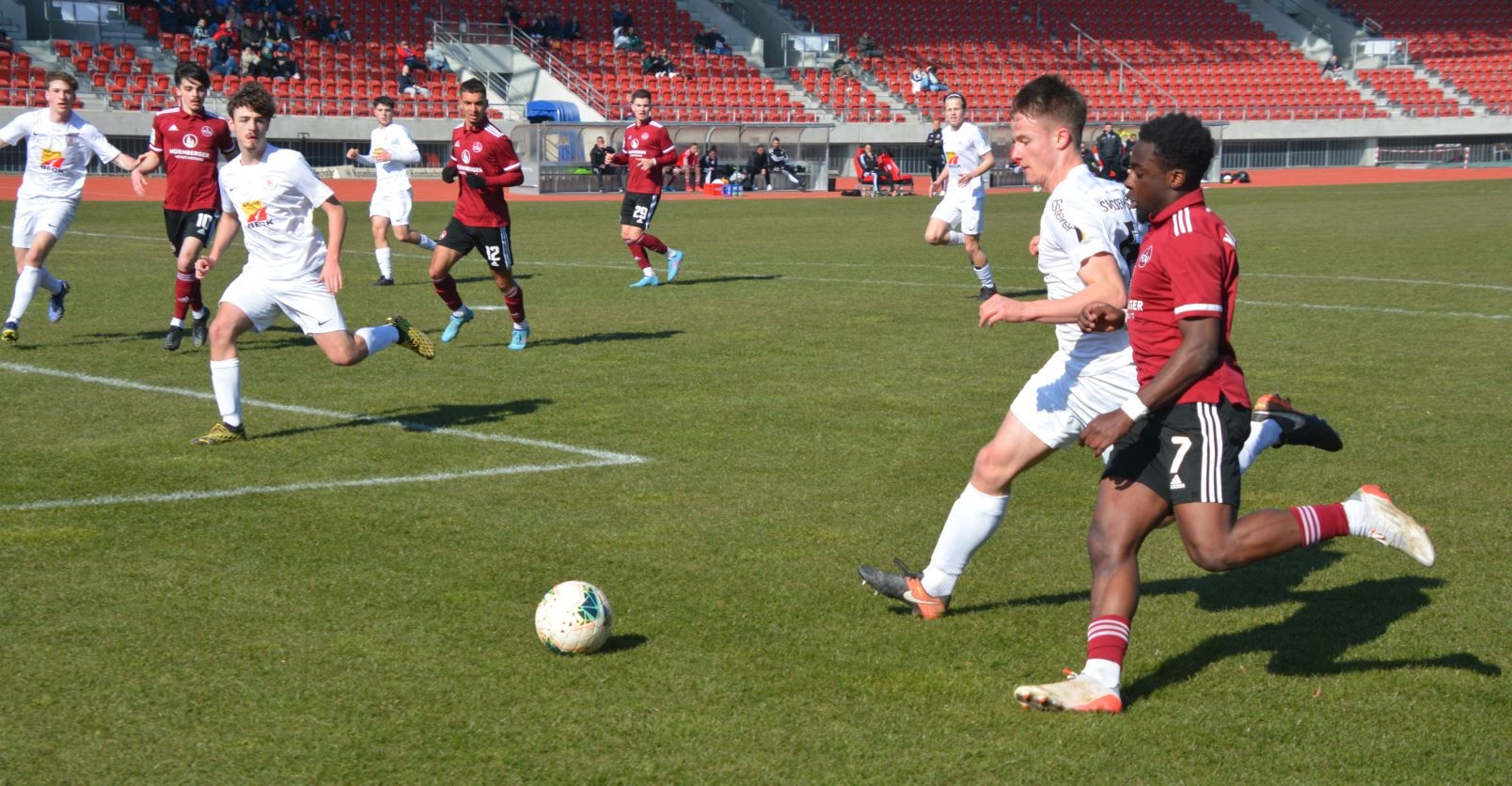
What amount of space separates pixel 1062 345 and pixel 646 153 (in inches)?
521

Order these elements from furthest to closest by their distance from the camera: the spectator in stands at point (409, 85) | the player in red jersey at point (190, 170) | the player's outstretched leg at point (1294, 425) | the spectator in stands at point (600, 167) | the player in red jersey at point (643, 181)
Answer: the spectator in stands at point (409, 85) < the spectator in stands at point (600, 167) < the player in red jersey at point (643, 181) < the player in red jersey at point (190, 170) < the player's outstretched leg at point (1294, 425)

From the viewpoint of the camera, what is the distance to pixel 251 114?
29.6 feet

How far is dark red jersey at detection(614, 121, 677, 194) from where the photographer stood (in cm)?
1841

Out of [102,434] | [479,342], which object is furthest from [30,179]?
[102,434]

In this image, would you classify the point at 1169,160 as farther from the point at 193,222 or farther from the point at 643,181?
the point at 643,181

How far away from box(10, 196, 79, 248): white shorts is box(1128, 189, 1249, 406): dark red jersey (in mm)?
11162

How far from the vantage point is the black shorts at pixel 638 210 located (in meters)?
18.5

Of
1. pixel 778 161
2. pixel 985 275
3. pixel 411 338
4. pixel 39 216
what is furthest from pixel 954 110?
pixel 778 161

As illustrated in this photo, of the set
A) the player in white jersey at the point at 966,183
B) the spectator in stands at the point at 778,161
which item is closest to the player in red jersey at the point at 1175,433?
the player in white jersey at the point at 966,183

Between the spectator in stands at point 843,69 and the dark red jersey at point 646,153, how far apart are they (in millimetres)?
36325

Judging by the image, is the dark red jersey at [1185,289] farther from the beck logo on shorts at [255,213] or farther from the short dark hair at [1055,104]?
the beck logo on shorts at [255,213]

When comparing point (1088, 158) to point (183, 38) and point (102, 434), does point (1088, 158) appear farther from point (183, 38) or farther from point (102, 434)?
point (102, 434)

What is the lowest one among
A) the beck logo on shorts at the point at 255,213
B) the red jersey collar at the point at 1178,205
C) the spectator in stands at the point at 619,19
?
the beck logo on shorts at the point at 255,213

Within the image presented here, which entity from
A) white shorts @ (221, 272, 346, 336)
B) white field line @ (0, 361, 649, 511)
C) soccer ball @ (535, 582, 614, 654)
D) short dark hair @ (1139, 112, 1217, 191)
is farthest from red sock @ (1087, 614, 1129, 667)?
white shorts @ (221, 272, 346, 336)
